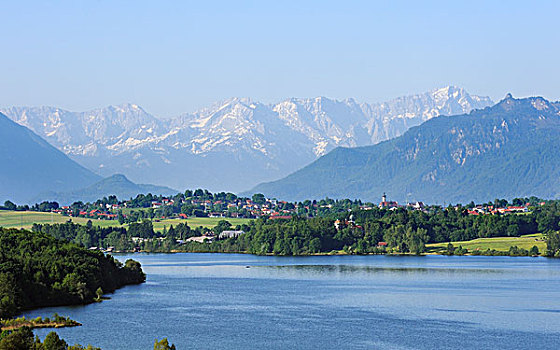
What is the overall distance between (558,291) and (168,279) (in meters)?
47.0

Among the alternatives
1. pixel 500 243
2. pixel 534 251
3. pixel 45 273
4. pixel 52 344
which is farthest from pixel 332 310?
pixel 500 243

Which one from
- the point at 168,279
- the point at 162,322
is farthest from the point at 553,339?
the point at 168,279

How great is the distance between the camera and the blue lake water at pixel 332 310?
74875 millimetres

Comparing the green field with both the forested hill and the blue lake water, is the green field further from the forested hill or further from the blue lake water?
the forested hill

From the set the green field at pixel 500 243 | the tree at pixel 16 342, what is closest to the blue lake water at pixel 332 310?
the tree at pixel 16 342

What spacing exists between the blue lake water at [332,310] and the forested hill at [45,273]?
2.44 metres

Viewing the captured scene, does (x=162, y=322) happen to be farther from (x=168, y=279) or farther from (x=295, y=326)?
(x=168, y=279)

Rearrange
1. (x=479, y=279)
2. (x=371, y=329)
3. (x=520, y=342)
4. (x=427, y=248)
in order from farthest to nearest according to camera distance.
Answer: (x=427, y=248) < (x=479, y=279) < (x=371, y=329) < (x=520, y=342)

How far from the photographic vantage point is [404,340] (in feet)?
247

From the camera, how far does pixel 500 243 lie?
18612 cm

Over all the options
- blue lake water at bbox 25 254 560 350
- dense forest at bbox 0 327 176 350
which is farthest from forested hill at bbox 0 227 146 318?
dense forest at bbox 0 327 176 350

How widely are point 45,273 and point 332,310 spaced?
27038mm

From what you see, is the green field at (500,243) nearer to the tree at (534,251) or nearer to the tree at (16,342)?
the tree at (534,251)

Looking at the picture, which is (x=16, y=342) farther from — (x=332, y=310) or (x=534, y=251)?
(x=534, y=251)
